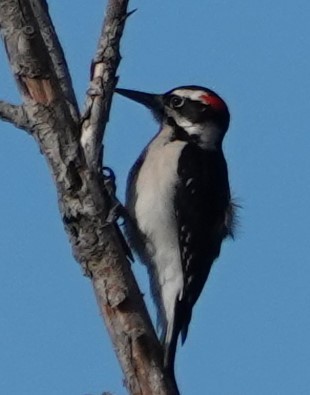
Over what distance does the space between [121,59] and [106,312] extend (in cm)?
104

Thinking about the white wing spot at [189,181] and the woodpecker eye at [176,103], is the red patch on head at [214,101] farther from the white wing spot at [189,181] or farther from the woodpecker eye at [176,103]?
the white wing spot at [189,181]

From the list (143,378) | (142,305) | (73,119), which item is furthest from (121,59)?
(143,378)

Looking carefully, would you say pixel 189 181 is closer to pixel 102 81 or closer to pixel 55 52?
pixel 55 52

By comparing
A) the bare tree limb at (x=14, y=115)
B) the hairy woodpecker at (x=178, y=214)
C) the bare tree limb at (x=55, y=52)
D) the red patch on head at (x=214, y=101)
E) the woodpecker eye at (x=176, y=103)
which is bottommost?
the hairy woodpecker at (x=178, y=214)

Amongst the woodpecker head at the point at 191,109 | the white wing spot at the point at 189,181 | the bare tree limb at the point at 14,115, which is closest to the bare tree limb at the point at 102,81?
the bare tree limb at the point at 14,115

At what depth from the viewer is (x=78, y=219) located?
376cm

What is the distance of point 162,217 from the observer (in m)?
5.19

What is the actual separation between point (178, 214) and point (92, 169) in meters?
1.63

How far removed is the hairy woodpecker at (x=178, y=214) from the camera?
16.8 ft

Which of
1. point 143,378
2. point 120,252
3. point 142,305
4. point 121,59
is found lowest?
point 143,378

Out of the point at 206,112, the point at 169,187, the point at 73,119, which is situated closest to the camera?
the point at 73,119

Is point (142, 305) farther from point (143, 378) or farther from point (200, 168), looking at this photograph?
point (200, 168)

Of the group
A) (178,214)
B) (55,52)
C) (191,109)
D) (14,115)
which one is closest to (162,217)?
(178,214)

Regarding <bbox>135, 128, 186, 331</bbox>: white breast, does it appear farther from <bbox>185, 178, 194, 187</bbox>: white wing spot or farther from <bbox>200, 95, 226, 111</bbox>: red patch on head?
<bbox>200, 95, 226, 111</bbox>: red patch on head
